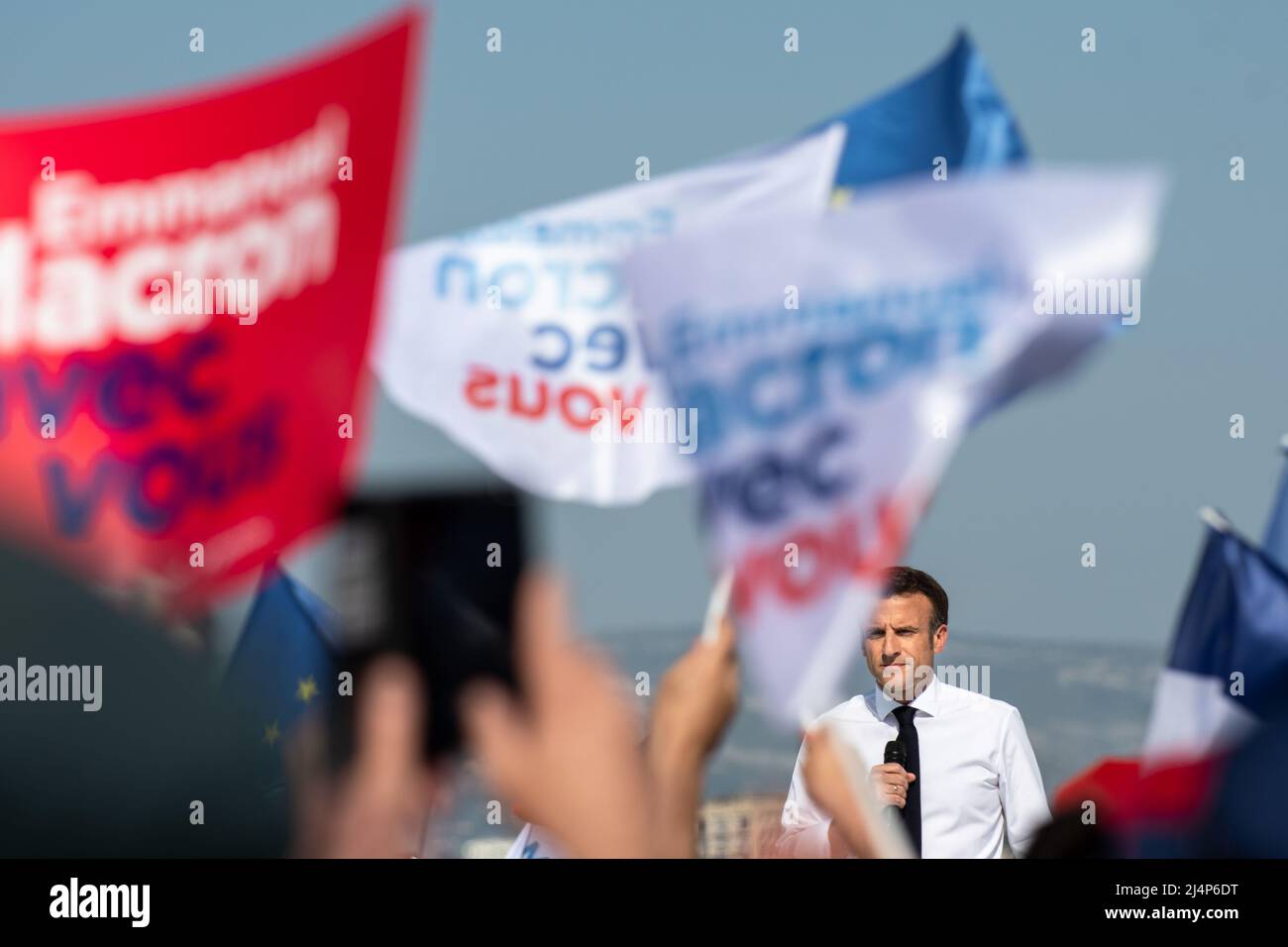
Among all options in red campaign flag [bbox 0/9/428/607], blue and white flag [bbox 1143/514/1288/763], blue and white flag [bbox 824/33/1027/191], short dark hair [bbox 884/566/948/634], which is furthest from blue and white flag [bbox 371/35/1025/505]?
blue and white flag [bbox 1143/514/1288/763]

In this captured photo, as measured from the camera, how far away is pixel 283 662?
3355mm

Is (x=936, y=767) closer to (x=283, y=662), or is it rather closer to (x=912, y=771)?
(x=912, y=771)

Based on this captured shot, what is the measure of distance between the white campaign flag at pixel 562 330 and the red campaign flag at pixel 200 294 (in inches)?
6.5

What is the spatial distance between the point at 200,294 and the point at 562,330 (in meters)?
0.80

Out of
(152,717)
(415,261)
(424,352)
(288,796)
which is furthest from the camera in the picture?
(424,352)

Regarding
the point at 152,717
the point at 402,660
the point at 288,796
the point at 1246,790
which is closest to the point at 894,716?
the point at 1246,790

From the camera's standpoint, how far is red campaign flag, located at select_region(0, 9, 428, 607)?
3504mm

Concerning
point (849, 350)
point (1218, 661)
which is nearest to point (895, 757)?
point (1218, 661)

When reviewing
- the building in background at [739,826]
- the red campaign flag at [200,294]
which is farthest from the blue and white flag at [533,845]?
the red campaign flag at [200,294]

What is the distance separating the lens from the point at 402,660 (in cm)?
338

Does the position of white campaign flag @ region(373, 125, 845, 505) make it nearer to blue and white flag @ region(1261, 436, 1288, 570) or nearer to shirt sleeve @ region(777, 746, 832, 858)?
shirt sleeve @ region(777, 746, 832, 858)

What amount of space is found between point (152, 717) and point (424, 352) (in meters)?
2.71

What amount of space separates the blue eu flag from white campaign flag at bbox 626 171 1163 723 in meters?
0.86
